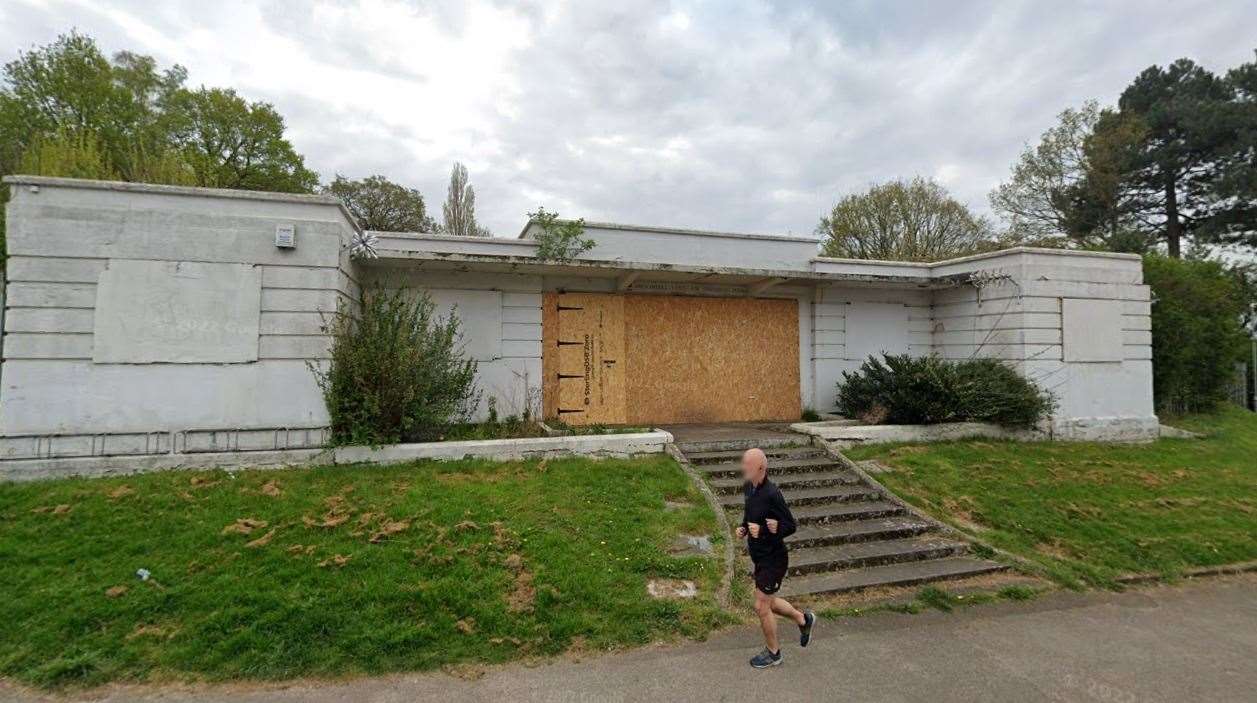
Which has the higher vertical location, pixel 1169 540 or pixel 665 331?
pixel 665 331

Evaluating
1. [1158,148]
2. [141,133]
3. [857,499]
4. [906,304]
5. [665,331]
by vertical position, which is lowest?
[857,499]

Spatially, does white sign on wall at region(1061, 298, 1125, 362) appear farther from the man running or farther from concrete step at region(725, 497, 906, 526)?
the man running

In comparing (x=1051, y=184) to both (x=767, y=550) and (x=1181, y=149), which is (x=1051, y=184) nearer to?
(x=1181, y=149)

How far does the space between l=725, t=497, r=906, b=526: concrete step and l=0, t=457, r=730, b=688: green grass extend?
1.04m

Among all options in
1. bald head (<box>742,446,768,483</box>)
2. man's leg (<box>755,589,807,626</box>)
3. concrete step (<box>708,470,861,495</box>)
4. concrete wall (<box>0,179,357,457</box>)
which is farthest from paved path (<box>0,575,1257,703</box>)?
concrete wall (<box>0,179,357,457</box>)

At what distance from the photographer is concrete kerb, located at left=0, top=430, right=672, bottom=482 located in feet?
22.1

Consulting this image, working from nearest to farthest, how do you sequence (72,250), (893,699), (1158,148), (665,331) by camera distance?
1. (893,699)
2. (72,250)
3. (665,331)
4. (1158,148)

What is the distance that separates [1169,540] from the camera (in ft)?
23.1

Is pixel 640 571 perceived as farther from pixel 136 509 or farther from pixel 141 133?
pixel 141 133

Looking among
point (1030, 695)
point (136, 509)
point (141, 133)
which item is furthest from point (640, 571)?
point (141, 133)

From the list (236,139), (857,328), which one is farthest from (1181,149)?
(236,139)

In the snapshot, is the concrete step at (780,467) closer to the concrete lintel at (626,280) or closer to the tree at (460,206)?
the concrete lintel at (626,280)

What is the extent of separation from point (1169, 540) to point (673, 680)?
7.01 m

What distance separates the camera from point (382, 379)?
7.48 meters
